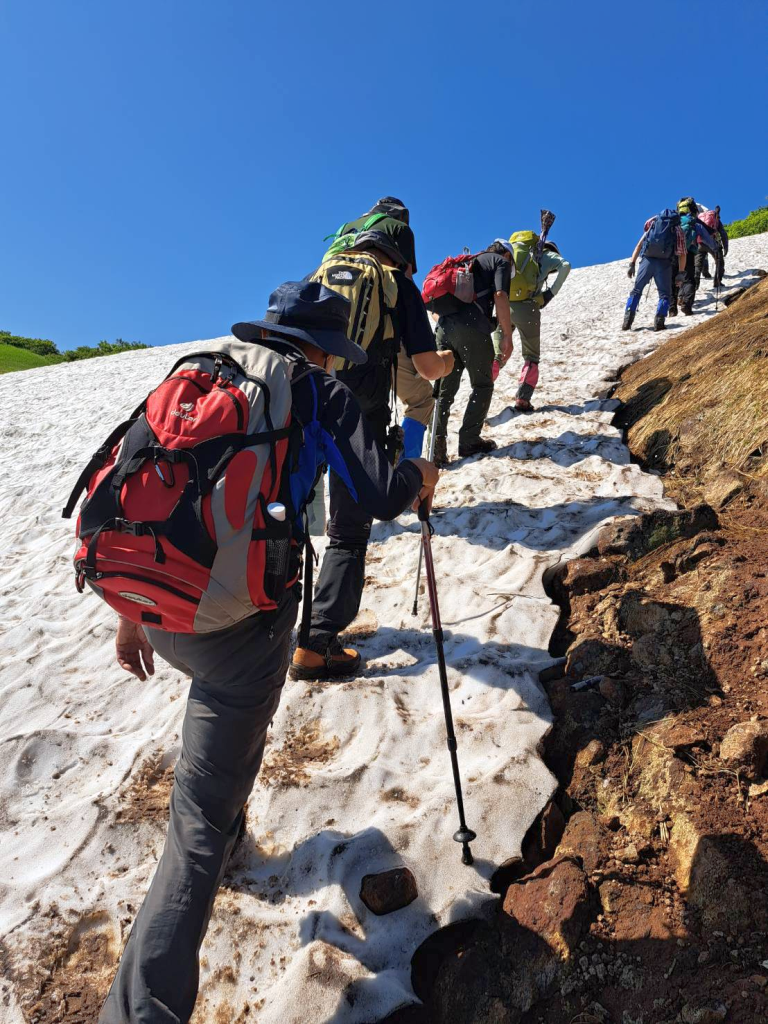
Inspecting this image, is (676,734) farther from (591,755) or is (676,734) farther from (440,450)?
(440,450)

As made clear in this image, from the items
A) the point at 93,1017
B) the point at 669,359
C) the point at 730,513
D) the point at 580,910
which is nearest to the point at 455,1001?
the point at 580,910


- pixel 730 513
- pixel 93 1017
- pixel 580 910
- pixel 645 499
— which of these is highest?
pixel 645 499

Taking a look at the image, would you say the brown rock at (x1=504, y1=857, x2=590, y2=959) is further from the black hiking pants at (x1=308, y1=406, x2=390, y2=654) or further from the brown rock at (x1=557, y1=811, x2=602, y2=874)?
the black hiking pants at (x1=308, y1=406, x2=390, y2=654)

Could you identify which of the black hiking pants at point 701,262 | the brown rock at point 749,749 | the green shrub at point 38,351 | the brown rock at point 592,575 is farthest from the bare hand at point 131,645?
the green shrub at point 38,351

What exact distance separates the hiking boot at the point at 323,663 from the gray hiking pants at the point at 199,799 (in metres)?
1.60

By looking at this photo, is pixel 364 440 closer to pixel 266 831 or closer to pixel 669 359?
pixel 266 831

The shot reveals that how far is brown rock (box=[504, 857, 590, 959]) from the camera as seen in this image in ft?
7.61

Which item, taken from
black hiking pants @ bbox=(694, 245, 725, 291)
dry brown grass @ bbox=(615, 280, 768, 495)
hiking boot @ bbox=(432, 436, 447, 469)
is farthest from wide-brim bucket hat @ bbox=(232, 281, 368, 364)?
black hiking pants @ bbox=(694, 245, 725, 291)

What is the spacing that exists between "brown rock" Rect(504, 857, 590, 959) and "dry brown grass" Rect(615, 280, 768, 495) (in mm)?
3582

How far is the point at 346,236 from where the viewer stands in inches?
159

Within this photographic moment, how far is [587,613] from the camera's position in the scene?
4160mm

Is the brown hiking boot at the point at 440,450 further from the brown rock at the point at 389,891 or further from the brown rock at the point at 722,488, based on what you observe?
the brown rock at the point at 389,891

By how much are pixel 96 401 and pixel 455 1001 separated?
14.2 metres

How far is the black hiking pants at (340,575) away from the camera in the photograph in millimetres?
3805
